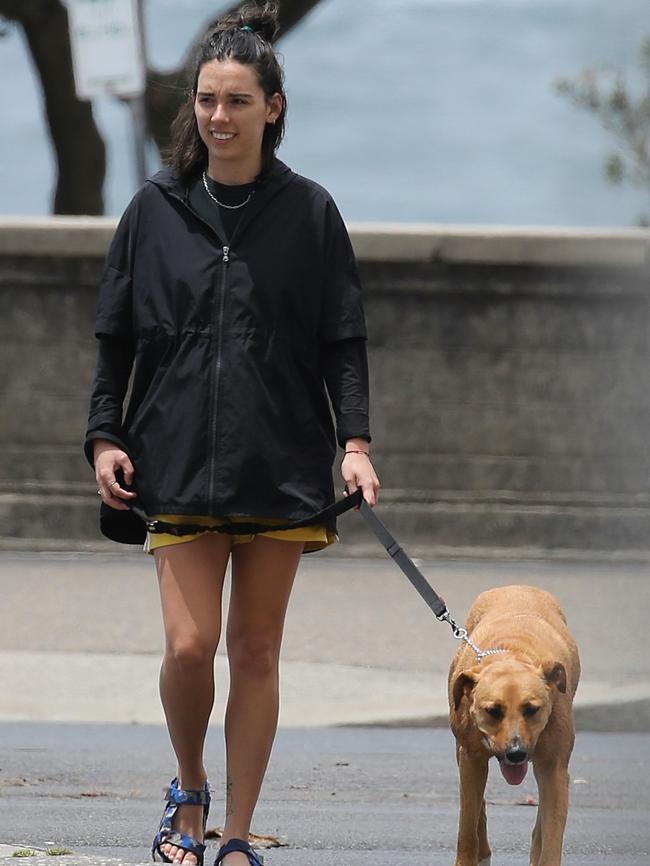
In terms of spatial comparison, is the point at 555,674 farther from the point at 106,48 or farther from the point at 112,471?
the point at 106,48

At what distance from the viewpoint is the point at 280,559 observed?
435 centimetres

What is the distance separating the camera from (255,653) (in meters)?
4.37

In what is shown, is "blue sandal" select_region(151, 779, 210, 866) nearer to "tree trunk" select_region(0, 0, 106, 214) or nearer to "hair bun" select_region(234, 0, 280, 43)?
"hair bun" select_region(234, 0, 280, 43)

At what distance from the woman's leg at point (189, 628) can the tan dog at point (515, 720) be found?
579 millimetres

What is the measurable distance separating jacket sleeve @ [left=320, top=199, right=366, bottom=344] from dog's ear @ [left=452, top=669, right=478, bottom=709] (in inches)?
32.5

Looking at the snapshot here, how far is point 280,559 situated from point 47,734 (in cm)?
332

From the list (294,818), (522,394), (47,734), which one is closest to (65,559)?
(522,394)

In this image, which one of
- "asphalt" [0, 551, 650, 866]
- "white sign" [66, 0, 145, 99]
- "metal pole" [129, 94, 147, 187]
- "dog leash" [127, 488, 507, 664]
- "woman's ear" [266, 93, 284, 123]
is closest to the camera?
"dog leash" [127, 488, 507, 664]

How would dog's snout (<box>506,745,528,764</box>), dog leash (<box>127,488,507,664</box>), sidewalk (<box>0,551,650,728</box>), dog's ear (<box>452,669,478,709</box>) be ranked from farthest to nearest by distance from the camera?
sidewalk (<box>0,551,650,728</box>)
dog leash (<box>127,488,507,664</box>)
dog's ear (<box>452,669,478,709</box>)
dog's snout (<box>506,745,528,764</box>)

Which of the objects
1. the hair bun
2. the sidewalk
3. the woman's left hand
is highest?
the hair bun

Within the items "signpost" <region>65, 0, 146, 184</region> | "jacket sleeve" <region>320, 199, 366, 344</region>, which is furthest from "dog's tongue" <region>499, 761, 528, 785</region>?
"signpost" <region>65, 0, 146, 184</region>

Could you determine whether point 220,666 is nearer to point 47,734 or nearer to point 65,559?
point 47,734

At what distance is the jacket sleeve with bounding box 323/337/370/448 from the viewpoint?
4.38 meters

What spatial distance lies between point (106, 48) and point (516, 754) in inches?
324
